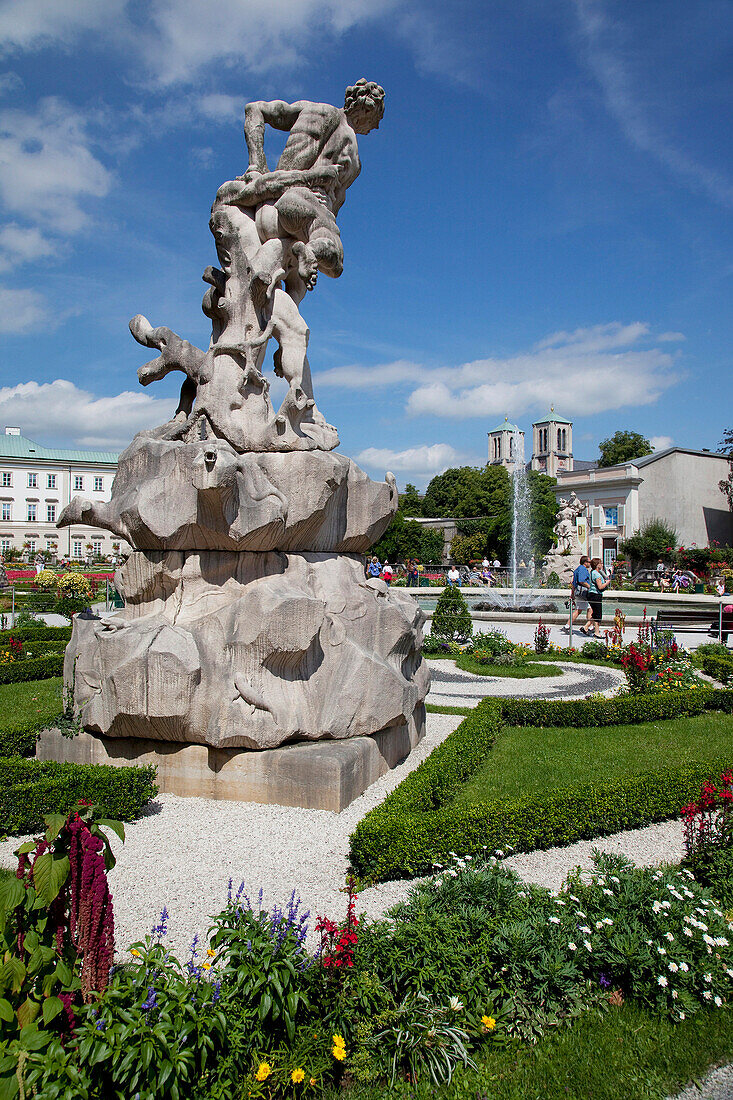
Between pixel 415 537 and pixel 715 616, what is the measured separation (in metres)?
34.8

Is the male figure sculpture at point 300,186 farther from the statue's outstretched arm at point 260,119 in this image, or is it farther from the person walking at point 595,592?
the person walking at point 595,592

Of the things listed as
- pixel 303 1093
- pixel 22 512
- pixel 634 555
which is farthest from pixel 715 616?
pixel 22 512

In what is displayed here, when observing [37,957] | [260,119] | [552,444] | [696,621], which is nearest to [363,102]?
[260,119]

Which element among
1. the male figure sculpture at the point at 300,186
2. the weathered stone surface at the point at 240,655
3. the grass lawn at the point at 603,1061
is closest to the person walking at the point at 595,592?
the male figure sculpture at the point at 300,186

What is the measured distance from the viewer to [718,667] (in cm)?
1321

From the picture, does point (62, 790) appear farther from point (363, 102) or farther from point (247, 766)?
point (363, 102)

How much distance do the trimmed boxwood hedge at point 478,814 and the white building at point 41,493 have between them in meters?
61.4

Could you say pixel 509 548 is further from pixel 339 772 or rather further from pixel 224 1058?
pixel 224 1058

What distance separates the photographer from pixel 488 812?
5480 millimetres

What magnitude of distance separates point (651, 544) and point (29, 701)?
40.1 meters

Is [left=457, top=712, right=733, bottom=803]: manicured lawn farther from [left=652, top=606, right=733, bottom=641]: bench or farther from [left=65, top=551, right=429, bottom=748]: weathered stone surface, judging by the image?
[left=652, top=606, right=733, bottom=641]: bench

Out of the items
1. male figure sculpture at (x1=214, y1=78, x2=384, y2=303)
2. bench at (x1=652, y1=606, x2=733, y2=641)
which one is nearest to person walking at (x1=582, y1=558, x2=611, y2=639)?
bench at (x1=652, y1=606, x2=733, y2=641)

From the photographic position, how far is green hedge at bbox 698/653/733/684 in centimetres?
1291

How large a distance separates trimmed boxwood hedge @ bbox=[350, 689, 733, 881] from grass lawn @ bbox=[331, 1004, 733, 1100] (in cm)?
174
